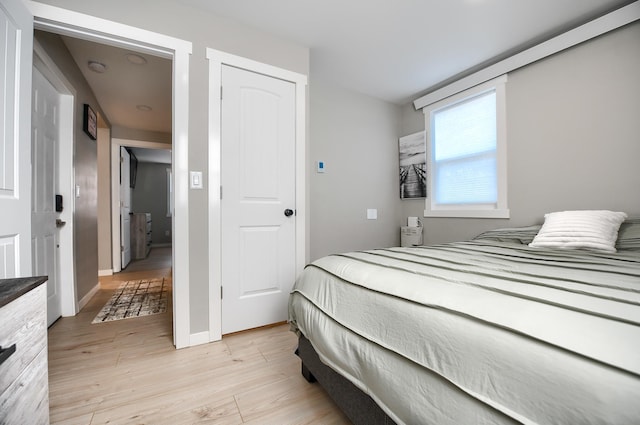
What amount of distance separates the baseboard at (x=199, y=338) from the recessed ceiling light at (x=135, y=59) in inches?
94.4

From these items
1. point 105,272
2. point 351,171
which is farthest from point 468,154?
point 105,272

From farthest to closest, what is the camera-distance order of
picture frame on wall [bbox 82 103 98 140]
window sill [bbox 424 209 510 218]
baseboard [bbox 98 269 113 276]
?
baseboard [bbox 98 269 113 276], picture frame on wall [bbox 82 103 98 140], window sill [bbox 424 209 510 218]

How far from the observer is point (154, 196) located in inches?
293

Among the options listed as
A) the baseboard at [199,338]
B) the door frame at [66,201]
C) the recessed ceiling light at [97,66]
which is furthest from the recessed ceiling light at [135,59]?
the baseboard at [199,338]

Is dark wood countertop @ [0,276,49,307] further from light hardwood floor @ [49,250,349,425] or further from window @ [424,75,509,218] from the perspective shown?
window @ [424,75,509,218]

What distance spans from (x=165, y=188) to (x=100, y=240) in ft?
12.9

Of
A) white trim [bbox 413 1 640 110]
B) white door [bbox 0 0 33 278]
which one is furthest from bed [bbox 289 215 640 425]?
white trim [bbox 413 1 640 110]

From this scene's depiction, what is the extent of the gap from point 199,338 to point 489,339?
187cm

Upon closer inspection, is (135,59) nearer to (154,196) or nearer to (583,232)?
(583,232)

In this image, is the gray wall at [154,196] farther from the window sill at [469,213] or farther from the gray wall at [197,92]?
the window sill at [469,213]

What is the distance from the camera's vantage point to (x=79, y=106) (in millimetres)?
2648

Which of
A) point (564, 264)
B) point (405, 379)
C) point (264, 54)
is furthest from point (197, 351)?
point (264, 54)

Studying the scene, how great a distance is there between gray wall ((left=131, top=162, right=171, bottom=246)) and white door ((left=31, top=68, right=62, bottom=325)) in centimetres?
549

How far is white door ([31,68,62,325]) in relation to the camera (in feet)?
6.43
